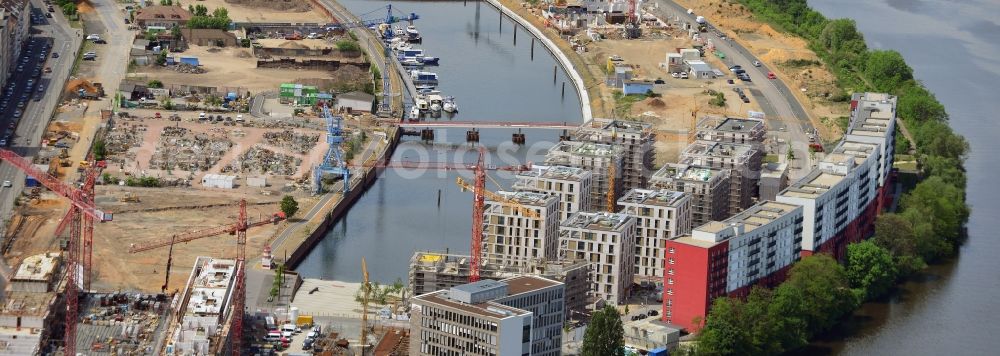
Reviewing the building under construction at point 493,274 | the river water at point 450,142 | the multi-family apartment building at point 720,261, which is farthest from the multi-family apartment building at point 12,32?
the multi-family apartment building at point 720,261

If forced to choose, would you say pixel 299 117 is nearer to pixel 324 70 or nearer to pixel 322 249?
pixel 324 70

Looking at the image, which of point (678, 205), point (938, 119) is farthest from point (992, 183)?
point (678, 205)

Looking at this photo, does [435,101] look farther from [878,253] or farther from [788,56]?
[878,253]

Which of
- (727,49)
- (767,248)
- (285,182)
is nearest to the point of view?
(767,248)

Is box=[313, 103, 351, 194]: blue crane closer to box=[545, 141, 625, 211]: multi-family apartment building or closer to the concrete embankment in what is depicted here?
box=[545, 141, 625, 211]: multi-family apartment building

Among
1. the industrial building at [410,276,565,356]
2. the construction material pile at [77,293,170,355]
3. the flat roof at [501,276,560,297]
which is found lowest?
the construction material pile at [77,293,170,355]

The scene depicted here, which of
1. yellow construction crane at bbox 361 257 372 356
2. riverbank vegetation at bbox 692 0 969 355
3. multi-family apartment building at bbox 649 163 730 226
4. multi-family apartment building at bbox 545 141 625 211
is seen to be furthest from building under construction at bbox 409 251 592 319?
multi-family apartment building at bbox 545 141 625 211

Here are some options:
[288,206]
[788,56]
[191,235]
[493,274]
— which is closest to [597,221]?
[493,274]
